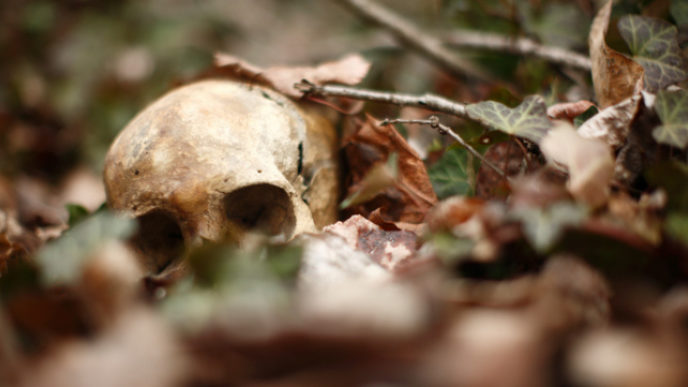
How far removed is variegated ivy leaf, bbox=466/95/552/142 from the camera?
88cm

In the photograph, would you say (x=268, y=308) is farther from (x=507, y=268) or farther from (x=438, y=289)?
(x=507, y=268)

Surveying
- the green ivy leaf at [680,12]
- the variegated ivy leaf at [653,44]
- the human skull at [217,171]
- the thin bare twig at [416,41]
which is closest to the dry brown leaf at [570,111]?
the variegated ivy leaf at [653,44]

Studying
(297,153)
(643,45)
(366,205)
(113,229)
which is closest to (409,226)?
(366,205)

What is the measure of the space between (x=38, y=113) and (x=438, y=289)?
8.08ft

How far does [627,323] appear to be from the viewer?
0.55 metres

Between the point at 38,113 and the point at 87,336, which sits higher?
the point at 38,113

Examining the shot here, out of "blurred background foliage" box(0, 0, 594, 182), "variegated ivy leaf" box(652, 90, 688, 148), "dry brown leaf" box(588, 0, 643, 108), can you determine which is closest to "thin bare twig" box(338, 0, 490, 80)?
"blurred background foliage" box(0, 0, 594, 182)

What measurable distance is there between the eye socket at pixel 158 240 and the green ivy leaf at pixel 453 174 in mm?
594

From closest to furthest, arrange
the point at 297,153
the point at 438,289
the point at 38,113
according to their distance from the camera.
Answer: the point at 438,289 < the point at 297,153 < the point at 38,113

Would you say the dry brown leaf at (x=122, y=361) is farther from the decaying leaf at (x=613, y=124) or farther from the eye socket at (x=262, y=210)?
the decaying leaf at (x=613, y=124)

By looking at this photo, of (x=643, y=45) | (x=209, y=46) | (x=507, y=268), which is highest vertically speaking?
(x=209, y=46)

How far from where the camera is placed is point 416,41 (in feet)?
5.81

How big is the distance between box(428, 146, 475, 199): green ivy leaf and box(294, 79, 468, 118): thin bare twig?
91mm

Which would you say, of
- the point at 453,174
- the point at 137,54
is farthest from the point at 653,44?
the point at 137,54
